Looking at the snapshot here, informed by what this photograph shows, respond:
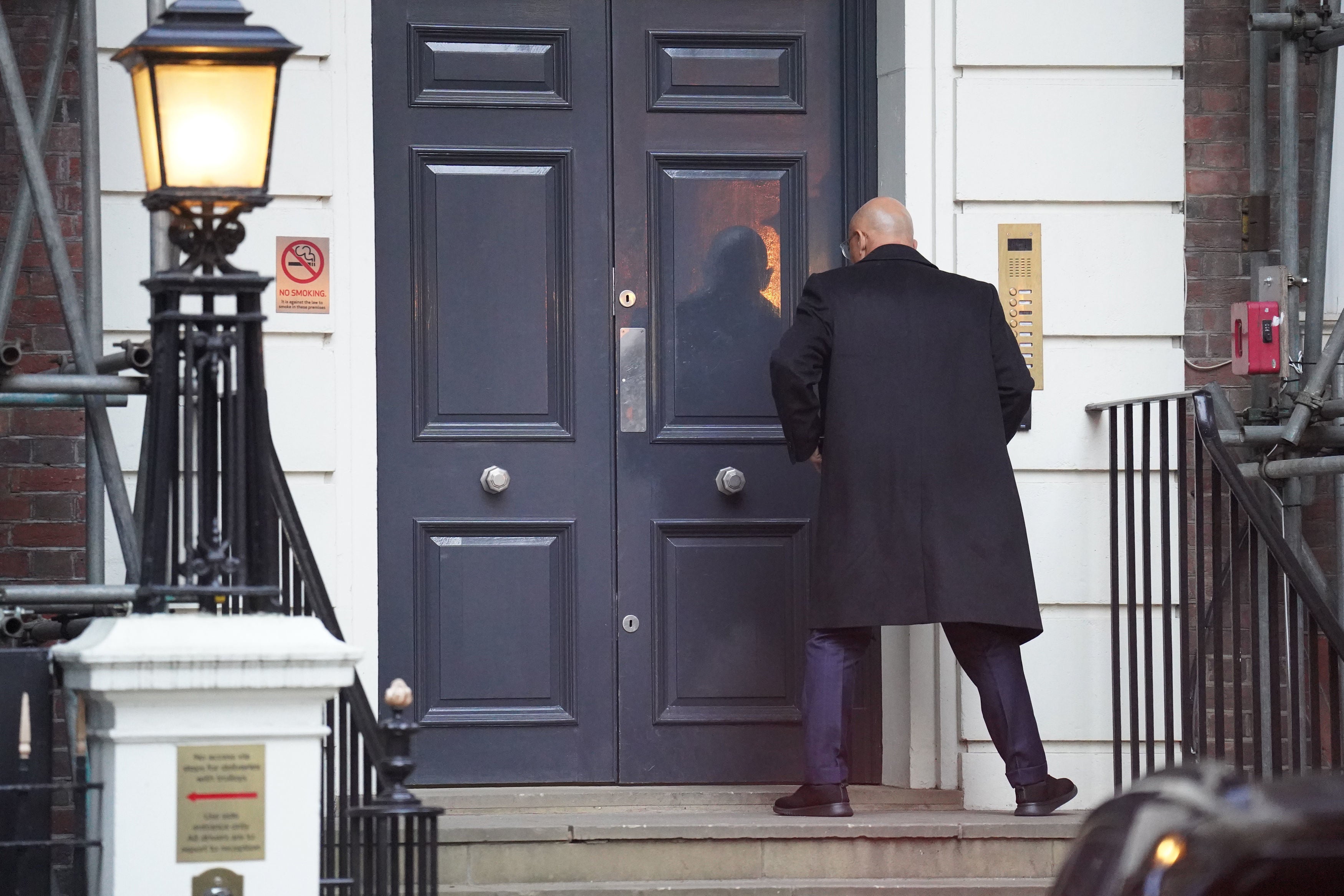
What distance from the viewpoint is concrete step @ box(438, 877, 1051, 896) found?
4.99m

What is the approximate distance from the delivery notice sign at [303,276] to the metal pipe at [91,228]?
37.1 inches

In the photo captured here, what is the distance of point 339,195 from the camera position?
5.79 metres

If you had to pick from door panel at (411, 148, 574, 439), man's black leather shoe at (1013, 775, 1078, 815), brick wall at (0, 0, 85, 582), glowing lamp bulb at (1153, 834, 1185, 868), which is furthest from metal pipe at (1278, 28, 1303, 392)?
brick wall at (0, 0, 85, 582)

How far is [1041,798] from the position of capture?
5.35 metres

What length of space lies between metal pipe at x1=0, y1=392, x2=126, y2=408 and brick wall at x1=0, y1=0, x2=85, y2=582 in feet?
2.84

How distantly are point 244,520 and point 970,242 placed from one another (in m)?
3.13

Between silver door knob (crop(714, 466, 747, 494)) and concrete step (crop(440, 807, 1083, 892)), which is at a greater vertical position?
silver door knob (crop(714, 466, 747, 494))

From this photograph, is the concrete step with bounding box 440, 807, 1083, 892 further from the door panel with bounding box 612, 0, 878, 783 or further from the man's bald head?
the man's bald head

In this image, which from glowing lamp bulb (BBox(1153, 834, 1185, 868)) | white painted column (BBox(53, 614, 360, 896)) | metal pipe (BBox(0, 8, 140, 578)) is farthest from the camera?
metal pipe (BBox(0, 8, 140, 578))

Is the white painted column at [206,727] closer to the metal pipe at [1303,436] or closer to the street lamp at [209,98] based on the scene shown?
the street lamp at [209,98]

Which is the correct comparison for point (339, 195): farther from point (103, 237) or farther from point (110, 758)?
point (110, 758)

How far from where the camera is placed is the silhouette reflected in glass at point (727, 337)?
612cm

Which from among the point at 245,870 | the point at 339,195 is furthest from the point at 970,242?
the point at 245,870

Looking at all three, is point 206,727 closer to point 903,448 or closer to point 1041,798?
point 903,448
